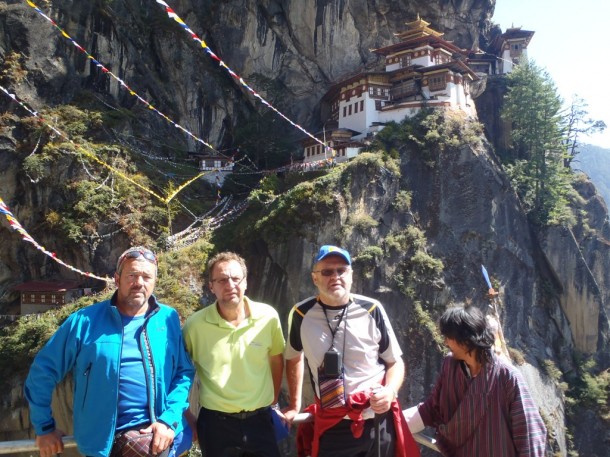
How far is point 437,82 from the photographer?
2730 centimetres

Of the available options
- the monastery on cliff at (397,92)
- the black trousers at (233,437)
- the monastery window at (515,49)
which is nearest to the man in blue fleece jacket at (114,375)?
the black trousers at (233,437)

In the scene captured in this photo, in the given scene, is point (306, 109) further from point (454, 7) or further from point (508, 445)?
point (508, 445)

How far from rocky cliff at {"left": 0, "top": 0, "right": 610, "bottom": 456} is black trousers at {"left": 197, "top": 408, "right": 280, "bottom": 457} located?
12.9 m

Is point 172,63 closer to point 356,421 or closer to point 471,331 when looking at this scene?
point 356,421

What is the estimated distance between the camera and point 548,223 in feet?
91.5

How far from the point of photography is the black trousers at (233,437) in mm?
3730

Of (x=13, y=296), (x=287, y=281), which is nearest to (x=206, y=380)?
(x=287, y=281)

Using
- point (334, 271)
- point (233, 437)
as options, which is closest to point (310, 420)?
point (233, 437)

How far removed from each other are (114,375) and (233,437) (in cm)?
103

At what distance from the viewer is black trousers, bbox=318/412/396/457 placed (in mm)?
3568

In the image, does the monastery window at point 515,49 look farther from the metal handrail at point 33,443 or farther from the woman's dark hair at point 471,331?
the metal handrail at point 33,443

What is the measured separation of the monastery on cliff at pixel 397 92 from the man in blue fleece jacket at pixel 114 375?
2266 centimetres

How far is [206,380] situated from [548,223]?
92.5ft

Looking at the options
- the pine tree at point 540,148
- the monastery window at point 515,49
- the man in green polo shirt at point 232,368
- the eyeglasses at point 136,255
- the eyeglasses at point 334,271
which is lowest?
the man in green polo shirt at point 232,368
